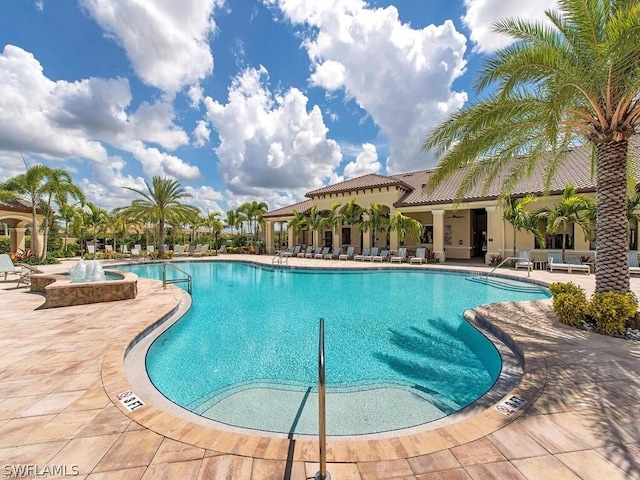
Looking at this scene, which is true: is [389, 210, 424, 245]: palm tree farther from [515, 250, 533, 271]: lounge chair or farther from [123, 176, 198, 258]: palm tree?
[123, 176, 198, 258]: palm tree

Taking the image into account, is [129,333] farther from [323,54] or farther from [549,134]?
[323,54]

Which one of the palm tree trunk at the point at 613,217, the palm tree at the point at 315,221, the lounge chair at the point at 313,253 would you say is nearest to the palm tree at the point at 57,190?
the palm tree at the point at 315,221

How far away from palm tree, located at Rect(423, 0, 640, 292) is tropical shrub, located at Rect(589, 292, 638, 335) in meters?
0.80

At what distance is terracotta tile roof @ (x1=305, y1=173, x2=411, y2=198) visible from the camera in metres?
23.5

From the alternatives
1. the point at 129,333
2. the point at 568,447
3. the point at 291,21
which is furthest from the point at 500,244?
the point at 129,333

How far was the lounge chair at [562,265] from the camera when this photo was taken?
14734 millimetres

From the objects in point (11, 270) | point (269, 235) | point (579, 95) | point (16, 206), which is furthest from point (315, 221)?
point (16, 206)

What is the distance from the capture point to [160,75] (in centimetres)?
1302

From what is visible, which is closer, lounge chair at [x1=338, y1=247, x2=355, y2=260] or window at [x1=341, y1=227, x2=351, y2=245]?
lounge chair at [x1=338, y1=247, x2=355, y2=260]

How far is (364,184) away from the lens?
81.5 ft

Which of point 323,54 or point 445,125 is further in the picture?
point 323,54

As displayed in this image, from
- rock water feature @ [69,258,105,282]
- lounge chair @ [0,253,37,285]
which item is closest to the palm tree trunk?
rock water feature @ [69,258,105,282]

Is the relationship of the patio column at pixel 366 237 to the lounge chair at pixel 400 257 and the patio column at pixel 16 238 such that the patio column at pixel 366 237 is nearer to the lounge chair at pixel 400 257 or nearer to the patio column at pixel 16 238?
the lounge chair at pixel 400 257

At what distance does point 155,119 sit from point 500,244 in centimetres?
2161
